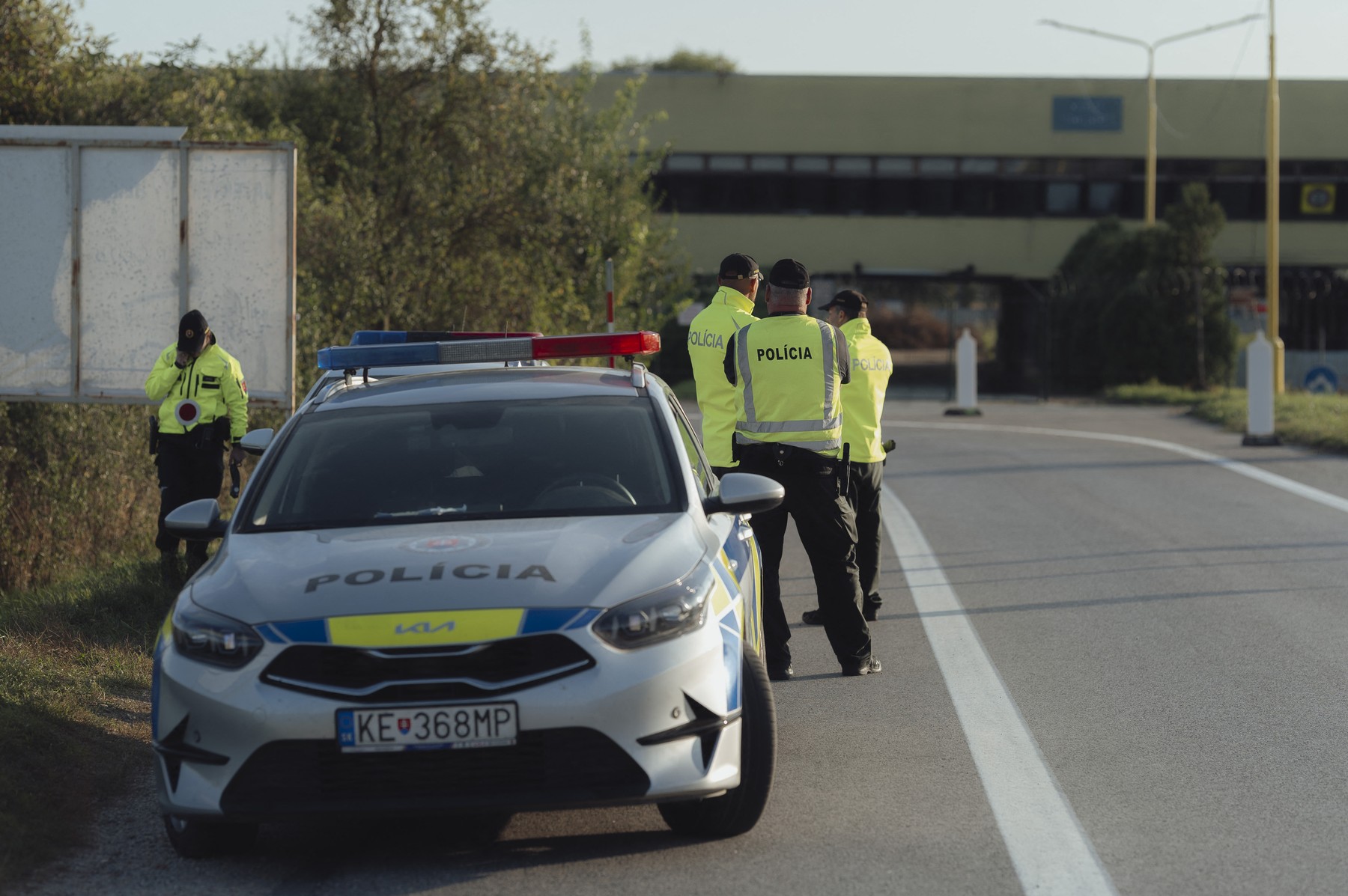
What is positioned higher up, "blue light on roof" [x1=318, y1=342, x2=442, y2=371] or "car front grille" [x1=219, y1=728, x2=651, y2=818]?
"blue light on roof" [x1=318, y1=342, x2=442, y2=371]

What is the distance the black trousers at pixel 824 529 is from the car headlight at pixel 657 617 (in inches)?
97.3

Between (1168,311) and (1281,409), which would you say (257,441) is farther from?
(1168,311)

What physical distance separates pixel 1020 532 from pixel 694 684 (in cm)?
833

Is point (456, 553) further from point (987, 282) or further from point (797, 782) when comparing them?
point (987, 282)

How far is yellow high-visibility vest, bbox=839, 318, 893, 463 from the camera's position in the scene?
8719mm

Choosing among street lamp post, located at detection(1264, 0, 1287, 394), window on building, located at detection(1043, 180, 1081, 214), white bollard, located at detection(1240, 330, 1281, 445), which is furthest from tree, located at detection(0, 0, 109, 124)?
window on building, located at detection(1043, 180, 1081, 214)

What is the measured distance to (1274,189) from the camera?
27.2 meters

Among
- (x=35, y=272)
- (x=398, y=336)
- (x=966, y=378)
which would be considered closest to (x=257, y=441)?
(x=398, y=336)

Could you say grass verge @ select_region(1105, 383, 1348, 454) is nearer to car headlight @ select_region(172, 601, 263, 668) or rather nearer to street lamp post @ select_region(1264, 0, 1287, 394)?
street lamp post @ select_region(1264, 0, 1287, 394)

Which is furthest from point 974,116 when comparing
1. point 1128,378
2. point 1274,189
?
point 1274,189

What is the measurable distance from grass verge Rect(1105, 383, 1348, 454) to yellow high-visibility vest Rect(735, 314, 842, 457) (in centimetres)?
1358

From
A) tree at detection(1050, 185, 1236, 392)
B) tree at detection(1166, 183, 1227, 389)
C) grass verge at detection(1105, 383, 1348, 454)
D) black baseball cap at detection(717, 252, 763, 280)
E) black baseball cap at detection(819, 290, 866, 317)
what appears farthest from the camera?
tree at detection(1050, 185, 1236, 392)

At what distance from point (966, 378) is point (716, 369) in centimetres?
2148

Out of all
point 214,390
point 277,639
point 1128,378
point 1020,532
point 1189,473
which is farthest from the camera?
point 1128,378
